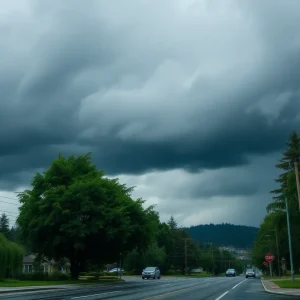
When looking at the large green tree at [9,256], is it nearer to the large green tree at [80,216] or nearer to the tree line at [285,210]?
the large green tree at [80,216]

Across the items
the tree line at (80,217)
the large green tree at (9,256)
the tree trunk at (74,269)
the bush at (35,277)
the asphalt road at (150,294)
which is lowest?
the asphalt road at (150,294)

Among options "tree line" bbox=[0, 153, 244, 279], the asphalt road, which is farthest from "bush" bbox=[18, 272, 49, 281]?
the asphalt road

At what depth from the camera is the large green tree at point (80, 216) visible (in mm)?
49469

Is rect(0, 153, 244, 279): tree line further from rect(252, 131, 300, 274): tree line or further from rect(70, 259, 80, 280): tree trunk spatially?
rect(252, 131, 300, 274): tree line

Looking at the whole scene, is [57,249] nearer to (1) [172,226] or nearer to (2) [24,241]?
(2) [24,241]

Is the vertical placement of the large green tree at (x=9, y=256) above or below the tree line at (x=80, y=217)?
below

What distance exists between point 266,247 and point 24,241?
53.9m

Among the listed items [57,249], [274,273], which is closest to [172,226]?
[274,273]

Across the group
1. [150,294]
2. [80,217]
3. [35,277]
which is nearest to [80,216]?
[80,217]

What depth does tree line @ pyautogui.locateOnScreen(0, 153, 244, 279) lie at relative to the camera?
49500mm

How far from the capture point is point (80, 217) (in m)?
50.1

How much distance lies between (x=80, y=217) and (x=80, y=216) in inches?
5.1

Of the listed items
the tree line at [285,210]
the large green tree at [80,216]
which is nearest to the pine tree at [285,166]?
the tree line at [285,210]

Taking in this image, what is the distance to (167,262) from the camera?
132 metres
